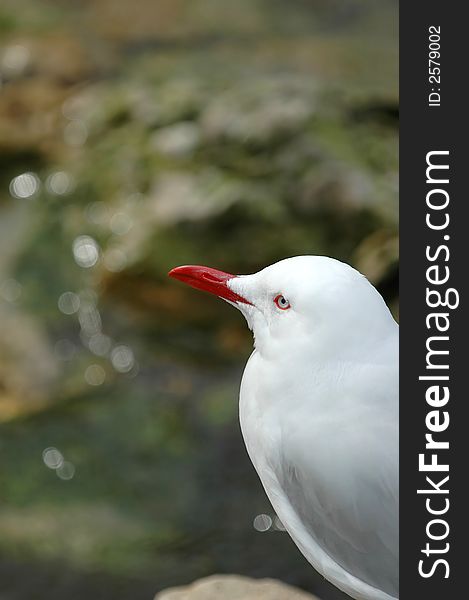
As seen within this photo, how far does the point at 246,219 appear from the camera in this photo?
5754 millimetres

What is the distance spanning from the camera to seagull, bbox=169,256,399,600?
2.37m

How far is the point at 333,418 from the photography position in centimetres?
239

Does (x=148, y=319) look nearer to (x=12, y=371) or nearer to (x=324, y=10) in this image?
(x=12, y=371)

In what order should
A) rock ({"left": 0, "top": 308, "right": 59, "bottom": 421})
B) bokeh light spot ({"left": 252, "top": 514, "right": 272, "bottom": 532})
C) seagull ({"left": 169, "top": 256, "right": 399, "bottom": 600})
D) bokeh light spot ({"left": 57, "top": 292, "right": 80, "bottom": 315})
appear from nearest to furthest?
seagull ({"left": 169, "top": 256, "right": 399, "bottom": 600}), bokeh light spot ({"left": 252, "top": 514, "right": 272, "bottom": 532}), rock ({"left": 0, "top": 308, "right": 59, "bottom": 421}), bokeh light spot ({"left": 57, "top": 292, "right": 80, "bottom": 315})

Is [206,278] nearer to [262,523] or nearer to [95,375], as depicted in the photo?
[262,523]

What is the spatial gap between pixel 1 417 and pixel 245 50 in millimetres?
4945

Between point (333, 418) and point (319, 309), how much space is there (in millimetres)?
251

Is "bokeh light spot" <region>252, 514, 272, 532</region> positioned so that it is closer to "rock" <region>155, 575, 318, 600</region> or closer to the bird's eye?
"rock" <region>155, 575, 318, 600</region>

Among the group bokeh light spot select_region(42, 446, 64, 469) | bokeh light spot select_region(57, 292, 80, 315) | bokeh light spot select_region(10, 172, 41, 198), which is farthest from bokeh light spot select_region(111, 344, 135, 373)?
bokeh light spot select_region(10, 172, 41, 198)

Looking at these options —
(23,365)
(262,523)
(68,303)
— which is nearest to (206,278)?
(262,523)

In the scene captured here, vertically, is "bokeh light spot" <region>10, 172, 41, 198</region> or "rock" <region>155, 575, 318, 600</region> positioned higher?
"bokeh light spot" <region>10, 172, 41, 198</region>

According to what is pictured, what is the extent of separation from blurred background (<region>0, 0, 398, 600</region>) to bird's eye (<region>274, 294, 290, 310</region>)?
1.95 metres

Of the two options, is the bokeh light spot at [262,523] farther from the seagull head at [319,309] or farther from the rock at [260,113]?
the rock at [260,113]

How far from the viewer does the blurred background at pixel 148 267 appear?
4.38 metres
